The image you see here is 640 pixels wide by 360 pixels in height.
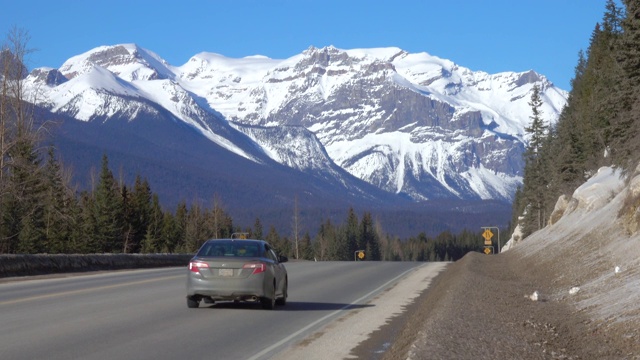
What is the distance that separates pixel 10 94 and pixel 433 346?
34.4 meters

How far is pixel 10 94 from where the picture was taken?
43594 mm

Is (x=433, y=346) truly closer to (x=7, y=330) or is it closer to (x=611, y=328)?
(x=611, y=328)

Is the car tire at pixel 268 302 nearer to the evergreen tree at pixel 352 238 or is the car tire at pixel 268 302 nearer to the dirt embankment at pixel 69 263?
the dirt embankment at pixel 69 263

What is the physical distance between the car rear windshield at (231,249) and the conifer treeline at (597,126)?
15.6 meters

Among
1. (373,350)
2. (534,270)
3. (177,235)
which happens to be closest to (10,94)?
(534,270)

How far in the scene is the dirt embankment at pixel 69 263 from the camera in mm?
32781

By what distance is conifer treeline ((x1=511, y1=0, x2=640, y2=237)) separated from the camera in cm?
3922

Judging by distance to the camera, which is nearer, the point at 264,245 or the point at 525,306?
the point at 525,306

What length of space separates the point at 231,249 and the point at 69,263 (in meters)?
18.7

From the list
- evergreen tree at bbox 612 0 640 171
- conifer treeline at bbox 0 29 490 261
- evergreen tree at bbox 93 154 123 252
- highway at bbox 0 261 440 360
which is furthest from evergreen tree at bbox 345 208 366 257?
highway at bbox 0 261 440 360

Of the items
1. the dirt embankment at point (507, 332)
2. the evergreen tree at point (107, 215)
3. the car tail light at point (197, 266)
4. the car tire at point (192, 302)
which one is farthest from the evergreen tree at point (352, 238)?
the car tail light at point (197, 266)

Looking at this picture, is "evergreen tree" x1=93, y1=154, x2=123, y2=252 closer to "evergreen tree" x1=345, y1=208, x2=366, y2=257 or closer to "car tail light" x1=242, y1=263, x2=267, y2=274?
"car tail light" x1=242, y1=263, x2=267, y2=274

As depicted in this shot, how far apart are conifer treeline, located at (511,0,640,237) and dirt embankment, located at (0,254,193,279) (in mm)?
19943

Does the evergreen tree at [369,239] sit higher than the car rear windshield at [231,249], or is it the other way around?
the evergreen tree at [369,239]
